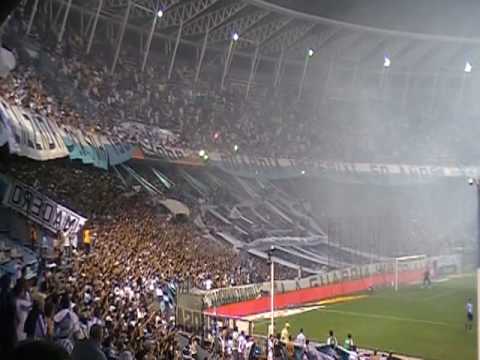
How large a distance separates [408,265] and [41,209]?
17.3 meters

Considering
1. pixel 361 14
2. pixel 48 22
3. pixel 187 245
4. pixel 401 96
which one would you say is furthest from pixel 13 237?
pixel 401 96

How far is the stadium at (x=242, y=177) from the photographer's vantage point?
44.9ft

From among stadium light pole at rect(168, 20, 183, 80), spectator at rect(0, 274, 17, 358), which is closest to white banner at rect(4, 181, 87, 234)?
spectator at rect(0, 274, 17, 358)

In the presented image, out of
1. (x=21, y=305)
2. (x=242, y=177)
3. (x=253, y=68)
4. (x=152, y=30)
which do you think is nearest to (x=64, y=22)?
(x=152, y=30)

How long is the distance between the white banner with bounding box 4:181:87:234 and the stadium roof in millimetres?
10020

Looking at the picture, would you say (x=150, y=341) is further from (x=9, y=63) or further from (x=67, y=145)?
(x=9, y=63)

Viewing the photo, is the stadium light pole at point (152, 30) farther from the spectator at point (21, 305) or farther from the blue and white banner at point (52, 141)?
the spectator at point (21, 305)

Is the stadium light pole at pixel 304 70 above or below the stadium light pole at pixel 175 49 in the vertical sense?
above

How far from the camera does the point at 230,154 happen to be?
85.4 feet

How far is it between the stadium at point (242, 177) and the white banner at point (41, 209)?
5cm

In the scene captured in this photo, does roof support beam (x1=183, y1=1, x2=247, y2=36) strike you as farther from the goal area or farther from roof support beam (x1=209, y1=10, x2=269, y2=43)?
the goal area

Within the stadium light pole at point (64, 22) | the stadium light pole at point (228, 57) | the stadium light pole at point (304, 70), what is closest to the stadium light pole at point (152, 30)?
the stadium light pole at point (64, 22)

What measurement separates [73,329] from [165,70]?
18.3 metres

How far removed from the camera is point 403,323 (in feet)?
66.4
